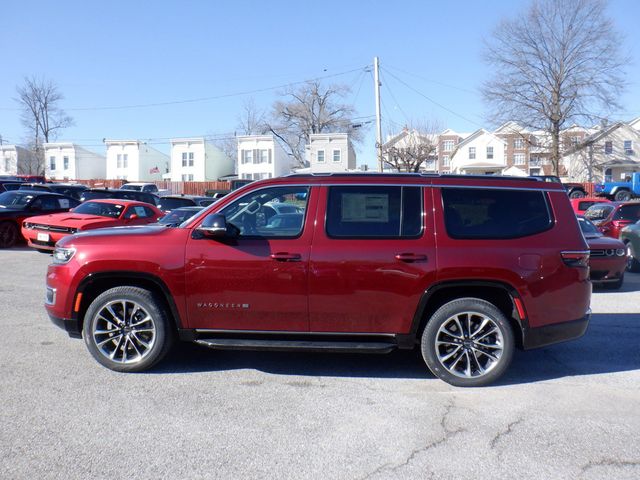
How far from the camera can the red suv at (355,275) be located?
4.89 m

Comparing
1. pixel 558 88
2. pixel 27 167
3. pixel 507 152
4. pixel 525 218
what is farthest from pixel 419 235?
pixel 27 167

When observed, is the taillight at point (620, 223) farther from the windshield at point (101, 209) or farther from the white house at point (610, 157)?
the white house at point (610, 157)

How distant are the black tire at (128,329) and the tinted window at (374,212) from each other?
1753 millimetres

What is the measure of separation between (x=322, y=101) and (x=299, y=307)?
2639 inches

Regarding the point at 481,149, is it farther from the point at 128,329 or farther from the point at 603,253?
the point at 128,329

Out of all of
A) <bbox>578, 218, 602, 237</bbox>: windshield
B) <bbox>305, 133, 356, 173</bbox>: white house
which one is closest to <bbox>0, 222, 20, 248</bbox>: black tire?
<bbox>578, 218, 602, 237</bbox>: windshield

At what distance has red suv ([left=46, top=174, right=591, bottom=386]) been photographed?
4891 mm

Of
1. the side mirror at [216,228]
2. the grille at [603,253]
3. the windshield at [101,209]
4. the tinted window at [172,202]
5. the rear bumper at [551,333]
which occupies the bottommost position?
the rear bumper at [551,333]

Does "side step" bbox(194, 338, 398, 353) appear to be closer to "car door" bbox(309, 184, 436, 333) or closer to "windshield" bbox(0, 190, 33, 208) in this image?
"car door" bbox(309, 184, 436, 333)

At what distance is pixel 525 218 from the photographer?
5.10 m

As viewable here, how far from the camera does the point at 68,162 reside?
6700 centimetres

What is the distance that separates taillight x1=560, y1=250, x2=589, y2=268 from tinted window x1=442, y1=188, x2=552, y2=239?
294 mm

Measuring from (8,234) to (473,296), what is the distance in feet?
44.3

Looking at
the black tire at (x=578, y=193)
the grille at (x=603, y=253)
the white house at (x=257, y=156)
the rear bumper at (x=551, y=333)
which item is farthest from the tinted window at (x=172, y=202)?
the white house at (x=257, y=156)
